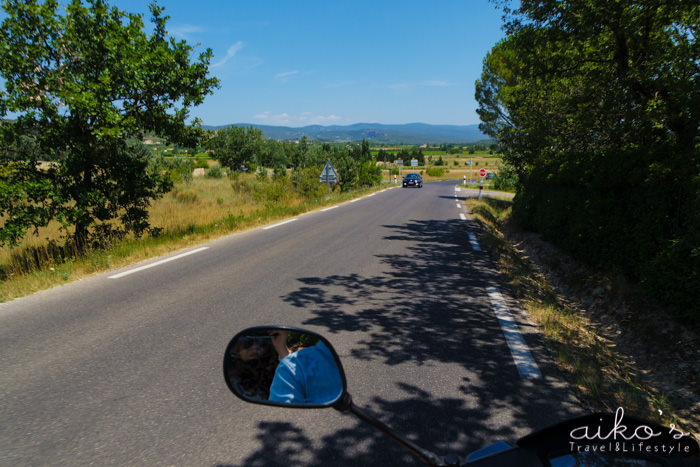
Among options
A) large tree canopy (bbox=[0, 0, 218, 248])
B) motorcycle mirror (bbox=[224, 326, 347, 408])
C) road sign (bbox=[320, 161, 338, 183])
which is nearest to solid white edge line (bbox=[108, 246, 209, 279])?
large tree canopy (bbox=[0, 0, 218, 248])

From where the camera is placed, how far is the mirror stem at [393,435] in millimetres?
1229

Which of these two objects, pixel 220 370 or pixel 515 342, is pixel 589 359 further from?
pixel 220 370

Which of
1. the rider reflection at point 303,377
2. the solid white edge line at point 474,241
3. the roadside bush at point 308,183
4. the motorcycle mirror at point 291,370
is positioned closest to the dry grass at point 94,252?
the motorcycle mirror at point 291,370

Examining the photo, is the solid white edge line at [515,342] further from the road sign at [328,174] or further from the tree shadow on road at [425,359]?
the road sign at [328,174]

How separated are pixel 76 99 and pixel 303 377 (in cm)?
769

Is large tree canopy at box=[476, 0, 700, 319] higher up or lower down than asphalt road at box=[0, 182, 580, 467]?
higher up

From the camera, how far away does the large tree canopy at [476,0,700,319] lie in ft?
14.0

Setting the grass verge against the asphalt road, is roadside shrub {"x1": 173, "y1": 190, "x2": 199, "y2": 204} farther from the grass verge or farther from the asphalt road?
the grass verge

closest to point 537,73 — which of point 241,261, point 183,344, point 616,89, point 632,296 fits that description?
point 616,89

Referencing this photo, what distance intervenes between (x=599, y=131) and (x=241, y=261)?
7.13 meters

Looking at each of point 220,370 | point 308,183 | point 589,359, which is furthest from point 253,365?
Result: point 308,183

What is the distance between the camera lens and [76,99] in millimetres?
6820

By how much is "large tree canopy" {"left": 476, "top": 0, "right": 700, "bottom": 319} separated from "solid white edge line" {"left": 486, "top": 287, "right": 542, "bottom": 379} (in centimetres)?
151

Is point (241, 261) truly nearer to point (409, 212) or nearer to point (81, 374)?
point (81, 374)
